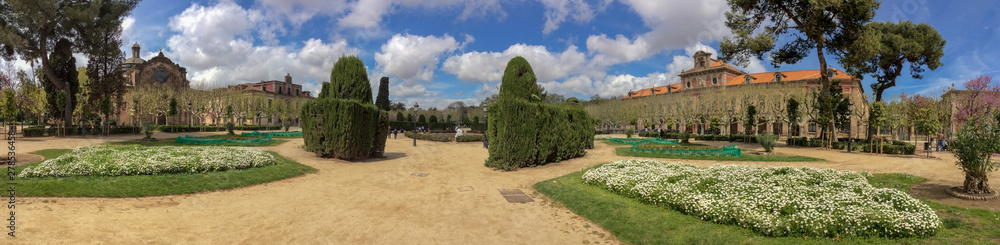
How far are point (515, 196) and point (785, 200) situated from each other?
5322 millimetres

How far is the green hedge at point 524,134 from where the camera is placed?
1419 centimetres

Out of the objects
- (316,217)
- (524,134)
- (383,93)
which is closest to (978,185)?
(524,134)

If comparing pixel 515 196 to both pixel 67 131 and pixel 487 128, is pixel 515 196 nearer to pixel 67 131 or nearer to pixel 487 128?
pixel 487 128

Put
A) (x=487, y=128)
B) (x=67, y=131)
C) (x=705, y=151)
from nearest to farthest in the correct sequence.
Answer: (x=487, y=128), (x=705, y=151), (x=67, y=131)

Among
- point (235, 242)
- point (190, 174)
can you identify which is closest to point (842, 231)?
point (235, 242)

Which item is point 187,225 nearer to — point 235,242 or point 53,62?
point 235,242

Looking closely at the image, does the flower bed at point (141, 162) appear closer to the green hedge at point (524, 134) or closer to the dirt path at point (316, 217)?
the dirt path at point (316, 217)

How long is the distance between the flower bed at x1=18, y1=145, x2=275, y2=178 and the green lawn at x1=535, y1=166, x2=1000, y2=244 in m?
9.53

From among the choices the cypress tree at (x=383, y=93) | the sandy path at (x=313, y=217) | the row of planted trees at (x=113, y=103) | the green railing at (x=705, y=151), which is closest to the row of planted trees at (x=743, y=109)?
the green railing at (x=705, y=151)

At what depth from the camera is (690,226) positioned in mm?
6102

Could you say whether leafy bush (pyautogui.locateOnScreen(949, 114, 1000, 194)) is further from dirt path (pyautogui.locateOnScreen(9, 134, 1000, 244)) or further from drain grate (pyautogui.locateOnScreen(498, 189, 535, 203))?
drain grate (pyautogui.locateOnScreen(498, 189, 535, 203))

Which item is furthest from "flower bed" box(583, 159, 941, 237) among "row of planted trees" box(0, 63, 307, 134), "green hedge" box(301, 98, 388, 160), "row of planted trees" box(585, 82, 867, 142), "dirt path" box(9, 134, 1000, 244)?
"row of planted trees" box(0, 63, 307, 134)

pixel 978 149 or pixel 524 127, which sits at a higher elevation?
pixel 524 127

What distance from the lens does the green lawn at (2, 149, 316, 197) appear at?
7.82m
